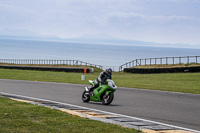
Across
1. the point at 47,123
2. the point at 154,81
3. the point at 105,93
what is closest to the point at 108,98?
the point at 105,93

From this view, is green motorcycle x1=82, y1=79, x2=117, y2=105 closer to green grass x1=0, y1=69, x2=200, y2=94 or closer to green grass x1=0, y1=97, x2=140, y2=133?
green grass x1=0, y1=97, x2=140, y2=133

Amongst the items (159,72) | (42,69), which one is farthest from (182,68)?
(42,69)

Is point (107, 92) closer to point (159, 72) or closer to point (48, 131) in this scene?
point (48, 131)

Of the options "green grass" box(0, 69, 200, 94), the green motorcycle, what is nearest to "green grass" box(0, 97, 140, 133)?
the green motorcycle

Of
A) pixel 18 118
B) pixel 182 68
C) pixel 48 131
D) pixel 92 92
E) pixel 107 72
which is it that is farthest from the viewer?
pixel 182 68

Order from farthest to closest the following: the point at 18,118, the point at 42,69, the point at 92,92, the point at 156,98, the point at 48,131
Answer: the point at 42,69, the point at 156,98, the point at 92,92, the point at 18,118, the point at 48,131

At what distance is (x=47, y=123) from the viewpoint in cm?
833

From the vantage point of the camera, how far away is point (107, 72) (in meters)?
13.0

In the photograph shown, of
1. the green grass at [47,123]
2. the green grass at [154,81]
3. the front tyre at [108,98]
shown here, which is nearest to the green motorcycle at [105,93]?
the front tyre at [108,98]

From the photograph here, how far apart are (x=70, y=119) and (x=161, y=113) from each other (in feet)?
11.7

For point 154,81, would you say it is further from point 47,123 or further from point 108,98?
point 47,123

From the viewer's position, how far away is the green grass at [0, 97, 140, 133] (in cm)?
755

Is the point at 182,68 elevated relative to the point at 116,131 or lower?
elevated

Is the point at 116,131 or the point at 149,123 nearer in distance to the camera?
the point at 116,131
